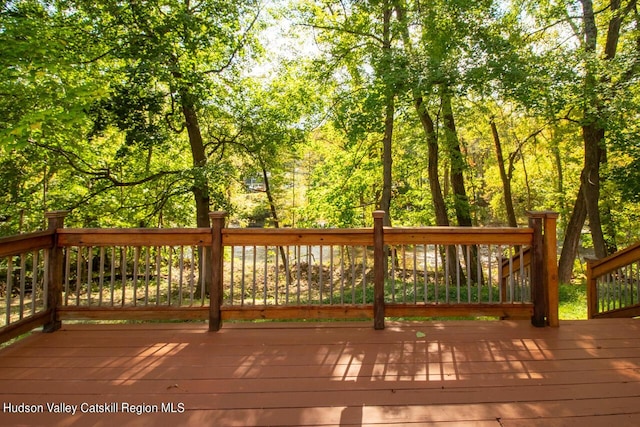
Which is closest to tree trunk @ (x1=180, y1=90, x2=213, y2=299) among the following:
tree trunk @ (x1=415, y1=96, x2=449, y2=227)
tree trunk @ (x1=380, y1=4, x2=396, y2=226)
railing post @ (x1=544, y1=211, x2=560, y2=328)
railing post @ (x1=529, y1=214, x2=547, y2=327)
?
tree trunk @ (x1=380, y1=4, x2=396, y2=226)

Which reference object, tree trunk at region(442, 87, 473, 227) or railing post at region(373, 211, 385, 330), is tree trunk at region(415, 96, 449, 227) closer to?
tree trunk at region(442, 87, 473, 227)

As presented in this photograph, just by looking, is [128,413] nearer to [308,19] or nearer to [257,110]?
[257,110]

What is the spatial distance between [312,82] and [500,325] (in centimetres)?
746

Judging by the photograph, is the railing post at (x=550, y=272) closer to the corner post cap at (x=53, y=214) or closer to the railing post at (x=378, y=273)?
the railing post at (x=378, y=273)

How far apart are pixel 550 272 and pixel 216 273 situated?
10.5 ft

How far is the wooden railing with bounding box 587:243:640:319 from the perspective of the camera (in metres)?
4.09

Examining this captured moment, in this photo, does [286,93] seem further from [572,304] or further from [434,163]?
[572,304]

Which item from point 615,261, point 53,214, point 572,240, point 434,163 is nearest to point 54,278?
point 53,214

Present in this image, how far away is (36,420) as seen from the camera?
6.70 ft

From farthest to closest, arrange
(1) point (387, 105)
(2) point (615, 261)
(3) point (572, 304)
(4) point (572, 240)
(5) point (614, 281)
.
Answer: (4) point (572, 240)
(1) point (387, 105)
(3) point (572, 304)
(5) point (614, 281)
(2) point (615, 261)

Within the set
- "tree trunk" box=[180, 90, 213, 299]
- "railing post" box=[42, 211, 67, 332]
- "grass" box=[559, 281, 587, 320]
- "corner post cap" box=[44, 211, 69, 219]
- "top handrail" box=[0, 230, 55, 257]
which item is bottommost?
"grass" box=[559, 281, 587, 320]

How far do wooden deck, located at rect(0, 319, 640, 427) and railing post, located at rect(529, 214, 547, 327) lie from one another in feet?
0.44

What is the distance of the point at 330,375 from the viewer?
2.58 meters

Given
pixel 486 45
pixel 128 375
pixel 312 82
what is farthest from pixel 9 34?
pixel 486 45
